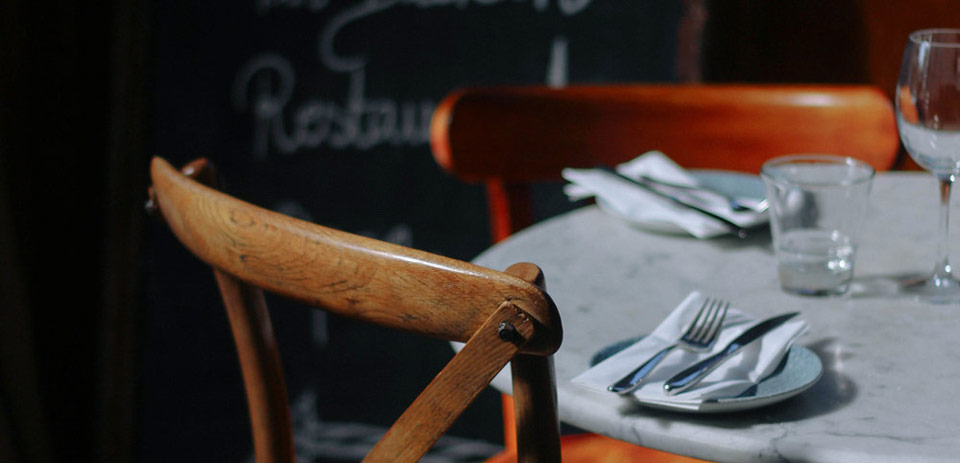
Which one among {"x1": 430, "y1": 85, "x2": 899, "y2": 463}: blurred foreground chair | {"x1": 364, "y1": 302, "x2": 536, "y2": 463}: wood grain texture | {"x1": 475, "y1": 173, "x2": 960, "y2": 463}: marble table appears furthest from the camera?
{"x1": 430, "y1": 85, "x2": 899, "y2": 463}: blurred foreground chair

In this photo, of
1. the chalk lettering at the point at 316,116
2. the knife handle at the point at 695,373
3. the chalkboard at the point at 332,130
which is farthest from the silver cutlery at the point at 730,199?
the chalk lettering at the point at 316,116

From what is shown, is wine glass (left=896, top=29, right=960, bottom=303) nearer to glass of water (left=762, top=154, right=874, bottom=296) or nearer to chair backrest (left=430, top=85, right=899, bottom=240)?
glass of water (left=762, top=154, right=874, bottom=296)

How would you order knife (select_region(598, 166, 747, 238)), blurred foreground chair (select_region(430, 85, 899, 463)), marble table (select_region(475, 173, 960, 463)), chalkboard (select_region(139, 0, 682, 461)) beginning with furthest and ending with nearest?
chalkboard (select_region(139, 0, 682, 461)) < blurred foreground chair (select_region(430, 85, 899, 463)) < knife (select_region(598, 166, 747, 238)) < marble table (select_region(475, 173, 960, 463))

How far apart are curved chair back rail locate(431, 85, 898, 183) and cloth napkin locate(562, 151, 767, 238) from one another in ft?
0.79

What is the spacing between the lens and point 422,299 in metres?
0.44

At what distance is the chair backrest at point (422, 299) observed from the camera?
41 centimetres

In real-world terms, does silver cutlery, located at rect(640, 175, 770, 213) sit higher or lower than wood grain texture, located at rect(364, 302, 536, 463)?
lower

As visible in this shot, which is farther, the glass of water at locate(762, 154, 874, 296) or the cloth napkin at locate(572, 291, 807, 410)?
the glass of water at locate(762, 154, 874, 296)

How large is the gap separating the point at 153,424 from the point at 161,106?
2.36 ft

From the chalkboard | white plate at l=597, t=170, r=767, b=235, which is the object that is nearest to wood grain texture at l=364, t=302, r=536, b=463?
white plate at l=597, t=170, r=767, b=235

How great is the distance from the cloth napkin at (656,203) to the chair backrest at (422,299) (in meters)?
0.50

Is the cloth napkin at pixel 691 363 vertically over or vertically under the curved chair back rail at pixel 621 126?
under

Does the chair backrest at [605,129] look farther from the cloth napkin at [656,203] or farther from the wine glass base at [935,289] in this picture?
the wine glass base at [935,289]

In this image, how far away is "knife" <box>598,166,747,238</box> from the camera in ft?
2.96
